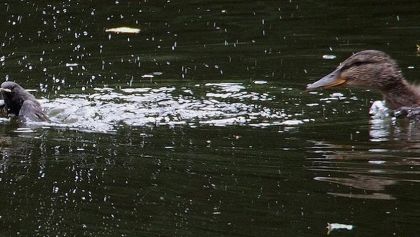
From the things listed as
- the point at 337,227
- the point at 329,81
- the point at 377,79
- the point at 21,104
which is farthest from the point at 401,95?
the point at 337,227

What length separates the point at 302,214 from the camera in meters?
6.86

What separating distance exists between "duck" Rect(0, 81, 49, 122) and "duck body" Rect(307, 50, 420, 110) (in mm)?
2666

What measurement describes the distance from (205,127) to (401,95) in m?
2.49

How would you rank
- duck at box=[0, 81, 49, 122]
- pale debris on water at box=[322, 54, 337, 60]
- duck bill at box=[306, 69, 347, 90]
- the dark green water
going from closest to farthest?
the dark green water, duck at box=[0, 81, 49, 122], duck bill at box=[306, 69, 347, 90], pale debris on water at box=[322, 54, 337, 60]

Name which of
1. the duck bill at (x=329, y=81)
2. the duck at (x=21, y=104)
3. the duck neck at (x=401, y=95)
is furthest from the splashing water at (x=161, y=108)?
the duck neck at (x=401, y=95)

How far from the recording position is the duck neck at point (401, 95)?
11.0 metres

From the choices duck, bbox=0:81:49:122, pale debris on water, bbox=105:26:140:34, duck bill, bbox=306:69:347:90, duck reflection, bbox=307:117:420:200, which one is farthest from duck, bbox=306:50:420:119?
pale debris on water, bbox=105:26:140:34

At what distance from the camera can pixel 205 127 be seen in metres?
9.63

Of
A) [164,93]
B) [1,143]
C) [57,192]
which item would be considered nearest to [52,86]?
[164,93]

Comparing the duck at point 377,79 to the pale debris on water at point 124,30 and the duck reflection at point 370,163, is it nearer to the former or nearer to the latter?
the duck reflection at point 370,163

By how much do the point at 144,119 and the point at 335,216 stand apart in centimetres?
360

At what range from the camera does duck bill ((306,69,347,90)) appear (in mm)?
10844

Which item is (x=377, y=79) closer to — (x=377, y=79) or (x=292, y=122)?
(x=377, y=79)

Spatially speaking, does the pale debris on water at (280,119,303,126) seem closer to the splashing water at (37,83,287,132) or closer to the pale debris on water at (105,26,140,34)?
the splashing water at (37,83,287,132)
